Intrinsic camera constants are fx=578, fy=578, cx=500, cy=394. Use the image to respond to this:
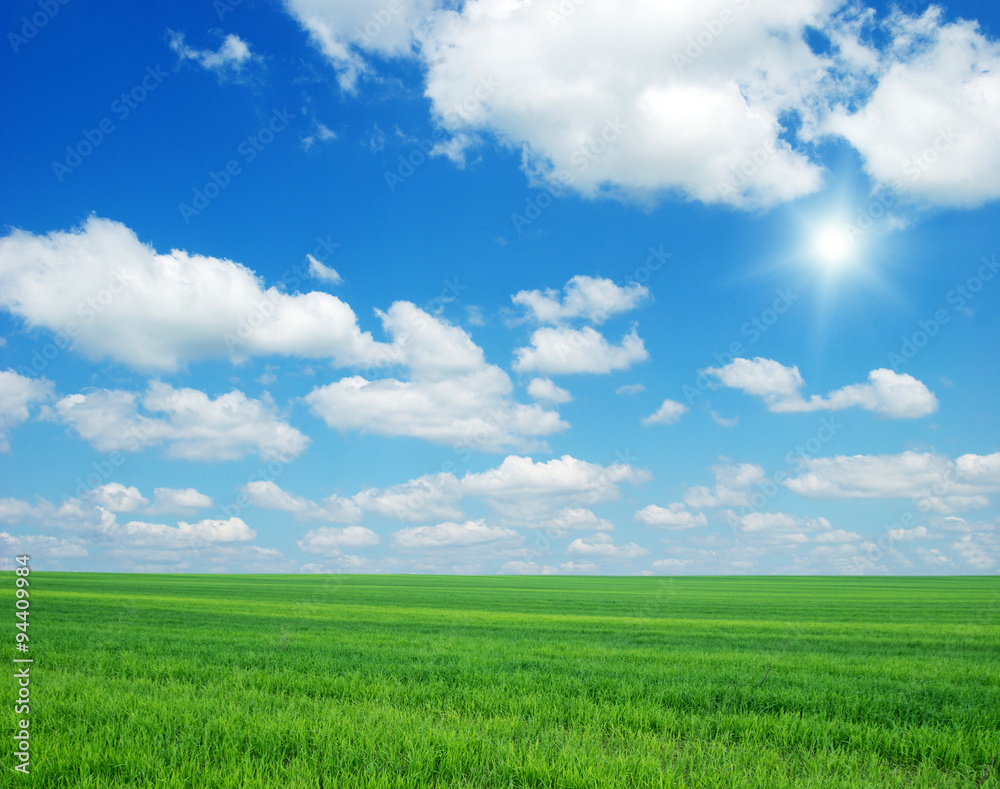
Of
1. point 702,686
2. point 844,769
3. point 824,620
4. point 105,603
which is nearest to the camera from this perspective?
point 844,769

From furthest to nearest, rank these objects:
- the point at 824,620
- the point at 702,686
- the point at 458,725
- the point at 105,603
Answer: the point at 105,603 → the point at 824,620 → the point at 702,686 → the point at 458,725

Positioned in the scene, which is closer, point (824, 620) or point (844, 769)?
point (844, 769)

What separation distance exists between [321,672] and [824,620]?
95.6 feet

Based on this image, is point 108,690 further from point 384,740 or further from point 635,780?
point 635,780

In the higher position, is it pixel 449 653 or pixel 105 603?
pixel 449 653

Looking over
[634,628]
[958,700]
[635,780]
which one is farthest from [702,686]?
[634,628]

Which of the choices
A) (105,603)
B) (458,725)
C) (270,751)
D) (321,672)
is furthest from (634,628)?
(105,603)

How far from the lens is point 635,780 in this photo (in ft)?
19.7

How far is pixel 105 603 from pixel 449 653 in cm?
3055

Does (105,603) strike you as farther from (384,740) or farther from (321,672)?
(384,740)

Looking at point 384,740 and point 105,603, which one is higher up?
point 384,740

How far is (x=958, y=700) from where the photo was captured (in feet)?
33.1

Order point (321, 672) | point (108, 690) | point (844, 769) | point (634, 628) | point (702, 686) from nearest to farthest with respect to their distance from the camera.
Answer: point (844, 769)
point (108, 690)
point (702, 686)
point (321, 672)
point (634, 628)

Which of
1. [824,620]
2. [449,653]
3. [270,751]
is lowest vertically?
[824,620]
